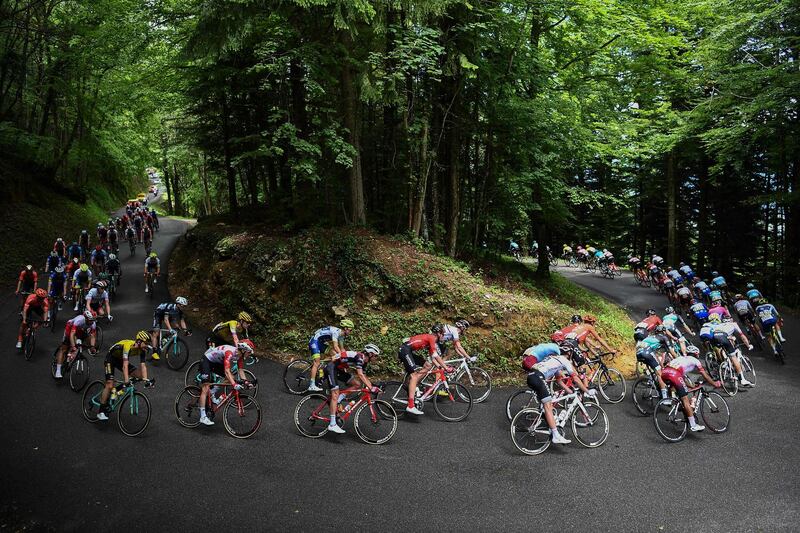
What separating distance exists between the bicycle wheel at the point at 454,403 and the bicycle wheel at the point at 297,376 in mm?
3211

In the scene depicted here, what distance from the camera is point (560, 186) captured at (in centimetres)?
1991

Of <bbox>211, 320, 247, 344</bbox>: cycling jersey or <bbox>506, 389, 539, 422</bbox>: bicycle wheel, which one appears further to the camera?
<bbox>211, 320, 247, 344</bbox>: cycling jersey

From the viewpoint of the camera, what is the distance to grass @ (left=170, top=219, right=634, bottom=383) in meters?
13.7

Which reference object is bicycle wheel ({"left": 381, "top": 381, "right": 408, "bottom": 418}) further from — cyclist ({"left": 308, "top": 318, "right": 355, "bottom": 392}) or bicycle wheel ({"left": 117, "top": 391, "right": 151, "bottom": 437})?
bicycle wheel ({"left": 117, "top": 391, "right": 151, "bottom": 437})

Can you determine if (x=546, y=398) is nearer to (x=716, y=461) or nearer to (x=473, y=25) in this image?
(x=716, y=461)

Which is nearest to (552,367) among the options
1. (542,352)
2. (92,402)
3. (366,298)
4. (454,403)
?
(542,352)

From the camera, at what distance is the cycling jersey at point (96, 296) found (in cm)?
1438

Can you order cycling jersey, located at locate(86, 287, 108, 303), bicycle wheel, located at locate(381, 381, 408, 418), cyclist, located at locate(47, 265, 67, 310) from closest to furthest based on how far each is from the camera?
bicycle wheel, located at locate(381, 381, 408, 418), cycling jersey, located at locate(86, 287, 108, 303), cyclist, located at locate(47, 265, 67, 310)

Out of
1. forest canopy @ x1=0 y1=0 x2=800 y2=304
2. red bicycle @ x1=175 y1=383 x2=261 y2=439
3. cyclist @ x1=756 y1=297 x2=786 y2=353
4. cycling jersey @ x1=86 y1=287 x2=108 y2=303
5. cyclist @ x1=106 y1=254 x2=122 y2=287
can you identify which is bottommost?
red bicycle @ x1=175 y1=383 x2=261 y2=439

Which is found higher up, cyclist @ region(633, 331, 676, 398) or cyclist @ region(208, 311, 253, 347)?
cyclist @ region(208, 311, 253, 347)

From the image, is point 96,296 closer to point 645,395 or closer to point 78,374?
point 78,374

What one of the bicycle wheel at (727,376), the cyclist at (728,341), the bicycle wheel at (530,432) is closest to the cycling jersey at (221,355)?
the bicycle wheel at (530,432)

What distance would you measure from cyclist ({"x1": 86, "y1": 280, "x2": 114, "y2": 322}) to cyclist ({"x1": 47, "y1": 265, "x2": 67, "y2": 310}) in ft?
6.84

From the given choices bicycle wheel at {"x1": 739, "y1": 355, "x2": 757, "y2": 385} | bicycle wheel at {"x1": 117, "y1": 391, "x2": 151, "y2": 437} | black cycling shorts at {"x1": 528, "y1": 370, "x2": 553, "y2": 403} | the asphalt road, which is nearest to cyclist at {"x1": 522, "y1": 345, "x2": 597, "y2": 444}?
black cycling shorts at {"x1": 528, "y1": 370, "x2": 553, "y2": 403}
